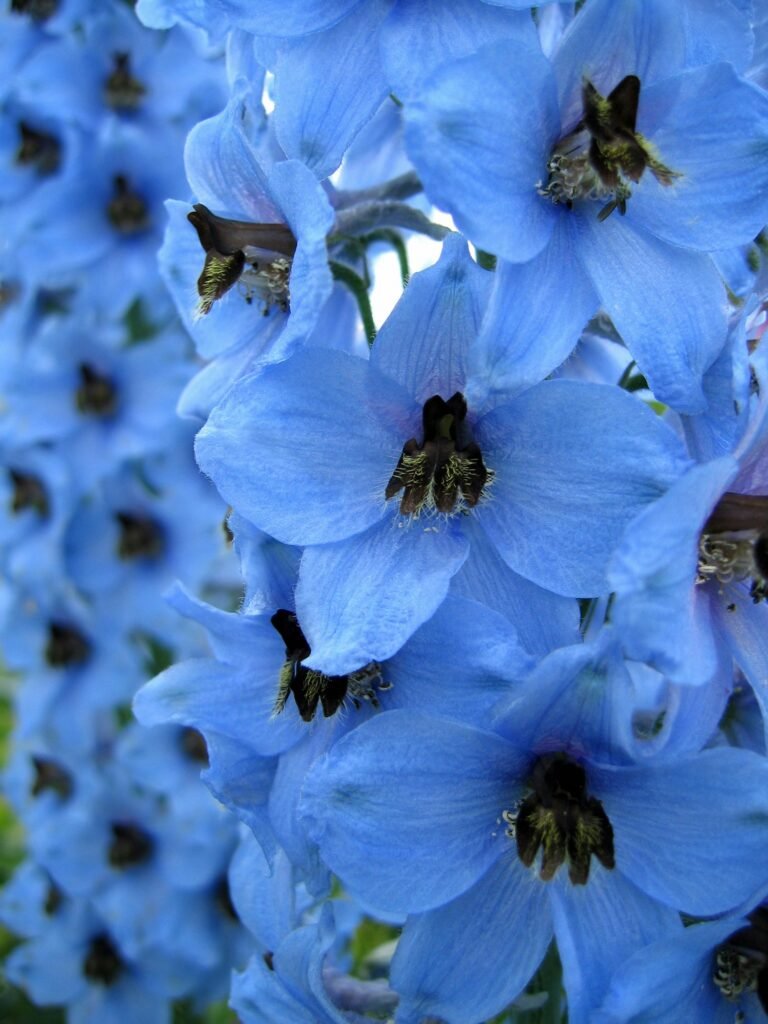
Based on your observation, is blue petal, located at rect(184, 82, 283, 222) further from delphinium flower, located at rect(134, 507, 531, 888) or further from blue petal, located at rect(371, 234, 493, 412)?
delphinium flower, located at rect(134, 507, 531, 888)

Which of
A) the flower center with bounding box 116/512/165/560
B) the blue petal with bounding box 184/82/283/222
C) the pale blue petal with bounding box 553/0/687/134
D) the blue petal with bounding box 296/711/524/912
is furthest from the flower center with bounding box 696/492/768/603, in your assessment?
the flower center with bounding box 116/512/165/560

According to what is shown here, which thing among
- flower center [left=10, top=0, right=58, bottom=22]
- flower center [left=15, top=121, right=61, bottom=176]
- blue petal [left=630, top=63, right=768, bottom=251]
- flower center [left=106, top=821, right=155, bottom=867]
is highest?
flower center [left=10, top=0, right=58, bottom=22]

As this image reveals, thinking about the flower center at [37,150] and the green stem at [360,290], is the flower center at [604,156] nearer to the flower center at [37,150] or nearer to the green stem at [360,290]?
the green stem at [360,290]

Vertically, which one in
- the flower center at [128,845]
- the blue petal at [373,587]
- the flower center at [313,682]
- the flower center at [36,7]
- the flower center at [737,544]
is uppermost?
the flower center at [36,7]

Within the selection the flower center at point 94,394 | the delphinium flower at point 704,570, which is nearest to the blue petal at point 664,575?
the delphinium flower at point 704,570

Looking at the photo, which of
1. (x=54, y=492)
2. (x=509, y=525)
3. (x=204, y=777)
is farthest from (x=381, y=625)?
(x=54, y=492)
